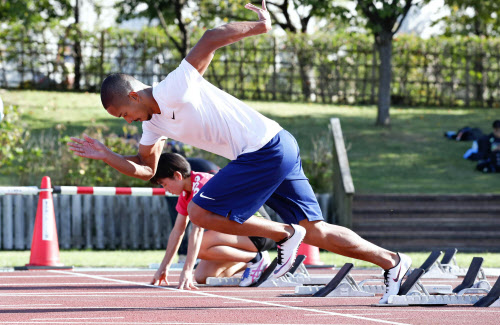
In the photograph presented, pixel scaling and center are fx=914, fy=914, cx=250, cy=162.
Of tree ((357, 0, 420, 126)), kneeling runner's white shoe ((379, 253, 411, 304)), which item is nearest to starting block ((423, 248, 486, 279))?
kneeling runner's white shoe ((379, 253, 411, 304))

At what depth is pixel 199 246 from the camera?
318 inches

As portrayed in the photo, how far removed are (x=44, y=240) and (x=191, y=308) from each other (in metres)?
5.28

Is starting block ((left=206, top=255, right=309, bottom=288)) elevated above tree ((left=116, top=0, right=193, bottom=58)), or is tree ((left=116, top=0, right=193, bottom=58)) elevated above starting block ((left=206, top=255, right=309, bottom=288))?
tree ((left=116, top=0, right=193, bottom=58))

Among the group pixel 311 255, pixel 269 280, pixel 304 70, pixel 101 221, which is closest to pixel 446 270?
pixel 311 255

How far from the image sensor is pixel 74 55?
91.9 feet

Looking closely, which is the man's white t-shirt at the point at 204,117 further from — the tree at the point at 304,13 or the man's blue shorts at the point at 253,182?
the tree at the point at 304,13

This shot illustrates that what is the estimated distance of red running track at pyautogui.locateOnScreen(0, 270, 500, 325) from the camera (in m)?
5.68

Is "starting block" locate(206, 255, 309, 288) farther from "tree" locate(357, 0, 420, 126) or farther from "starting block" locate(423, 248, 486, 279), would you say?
"tree" locate(357, 0, 420, 126)

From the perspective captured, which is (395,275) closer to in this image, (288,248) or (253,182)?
(288,248)

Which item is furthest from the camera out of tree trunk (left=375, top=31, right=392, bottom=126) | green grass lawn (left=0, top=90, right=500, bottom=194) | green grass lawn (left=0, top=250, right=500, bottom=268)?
tree trunk (left=375, top=31, right=392, bottom=126)

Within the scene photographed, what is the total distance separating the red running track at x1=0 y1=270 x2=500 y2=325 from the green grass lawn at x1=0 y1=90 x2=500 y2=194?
8839 millimetres

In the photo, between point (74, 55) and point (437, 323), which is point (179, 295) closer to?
point (437, 323)

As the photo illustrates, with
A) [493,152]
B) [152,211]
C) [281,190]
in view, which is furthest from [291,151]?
[493,152]

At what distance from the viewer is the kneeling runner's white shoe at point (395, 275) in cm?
645
